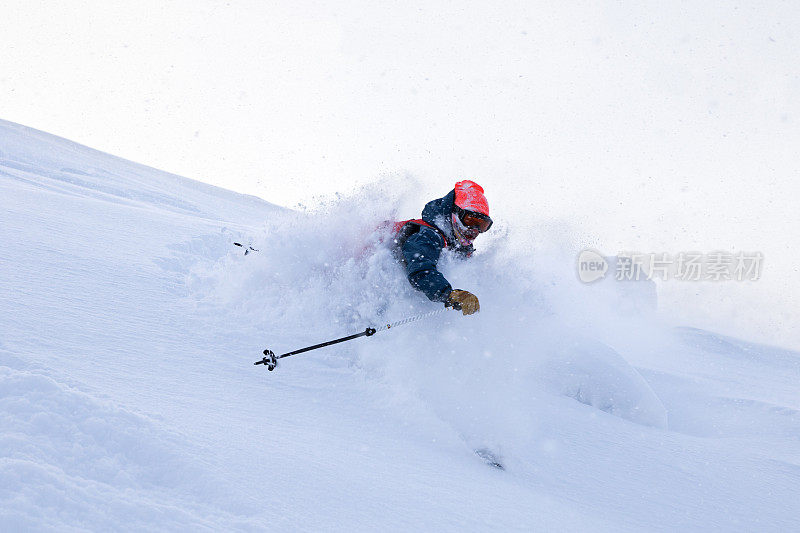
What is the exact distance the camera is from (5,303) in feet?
7.91

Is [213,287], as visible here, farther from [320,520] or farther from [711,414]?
[711,414]

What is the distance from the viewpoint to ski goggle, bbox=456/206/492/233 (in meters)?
3.78

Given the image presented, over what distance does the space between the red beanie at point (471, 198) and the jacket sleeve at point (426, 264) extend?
→ 0.38 m

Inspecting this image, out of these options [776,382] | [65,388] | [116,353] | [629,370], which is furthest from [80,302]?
[776,382]

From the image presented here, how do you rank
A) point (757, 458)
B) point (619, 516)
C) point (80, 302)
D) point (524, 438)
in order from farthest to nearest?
point (757, 458), point (524, 438), point (80, 302), point (619, 516)

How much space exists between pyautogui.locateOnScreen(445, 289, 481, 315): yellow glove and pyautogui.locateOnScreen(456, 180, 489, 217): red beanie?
837mm

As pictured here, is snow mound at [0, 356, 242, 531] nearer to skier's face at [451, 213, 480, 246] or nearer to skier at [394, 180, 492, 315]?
skier at [394, 180, 492, 315]

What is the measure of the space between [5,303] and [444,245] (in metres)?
2.95

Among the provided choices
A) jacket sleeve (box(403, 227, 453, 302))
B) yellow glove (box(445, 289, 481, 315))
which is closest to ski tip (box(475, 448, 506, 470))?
yellow glove (box(445, 289, 481, 315))

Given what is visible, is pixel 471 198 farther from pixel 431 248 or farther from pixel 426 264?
pixel 426 264

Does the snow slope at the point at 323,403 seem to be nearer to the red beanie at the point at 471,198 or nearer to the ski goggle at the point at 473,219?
the ski goggle at the point at 473,219

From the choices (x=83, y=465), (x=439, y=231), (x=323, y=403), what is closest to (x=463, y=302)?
(x=439, y=231)

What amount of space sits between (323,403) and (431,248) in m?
1.51

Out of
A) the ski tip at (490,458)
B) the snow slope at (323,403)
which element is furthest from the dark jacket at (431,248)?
the ski tip at (490,458)
